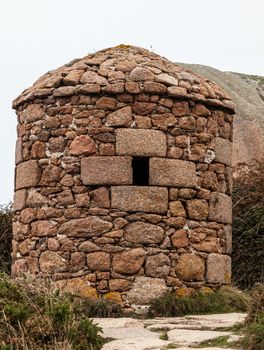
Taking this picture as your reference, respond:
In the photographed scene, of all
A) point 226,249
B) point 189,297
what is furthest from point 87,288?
point 226,249

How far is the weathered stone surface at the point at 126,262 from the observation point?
28.2 feet

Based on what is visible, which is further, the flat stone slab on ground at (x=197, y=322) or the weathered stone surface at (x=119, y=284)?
the weathered stone surface at (x=119, y=284)

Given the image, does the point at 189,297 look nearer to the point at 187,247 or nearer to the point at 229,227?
the point at 187,247

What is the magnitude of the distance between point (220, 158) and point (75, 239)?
2.09 m

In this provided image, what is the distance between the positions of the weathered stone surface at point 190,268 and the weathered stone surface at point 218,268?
13 centimetres

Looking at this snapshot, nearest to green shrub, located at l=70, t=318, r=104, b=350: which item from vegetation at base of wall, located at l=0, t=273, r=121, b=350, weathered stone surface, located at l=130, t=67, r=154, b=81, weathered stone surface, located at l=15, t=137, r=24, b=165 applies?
vegetation at base of wall, located at l=0, t=273, r=121, b=350

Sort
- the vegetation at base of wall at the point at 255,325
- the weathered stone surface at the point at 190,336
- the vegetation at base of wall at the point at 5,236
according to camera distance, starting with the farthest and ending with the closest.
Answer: the vegetation at base of wall at the point at 5,236
the weathered stone surface at the point at 190,336
the vegetation at base of wall at the point at 255,325

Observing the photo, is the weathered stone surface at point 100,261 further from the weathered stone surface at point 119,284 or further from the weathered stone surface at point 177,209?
the weathered stone surface at point 177,209

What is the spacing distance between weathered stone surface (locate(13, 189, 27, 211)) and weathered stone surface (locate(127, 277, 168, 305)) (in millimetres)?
1762

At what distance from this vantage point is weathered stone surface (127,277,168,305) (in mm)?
8578

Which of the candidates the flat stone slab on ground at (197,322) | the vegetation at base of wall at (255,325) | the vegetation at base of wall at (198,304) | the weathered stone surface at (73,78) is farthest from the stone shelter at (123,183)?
the vegetation at base of wall at (255,325)

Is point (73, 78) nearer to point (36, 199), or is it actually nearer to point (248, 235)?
point (36, 199)

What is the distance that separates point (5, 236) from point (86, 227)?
490cm

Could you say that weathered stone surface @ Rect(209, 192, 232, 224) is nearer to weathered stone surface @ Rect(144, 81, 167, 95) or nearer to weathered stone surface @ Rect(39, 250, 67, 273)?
weathered stone surface @ Rect(144, 81, 167, 95)
